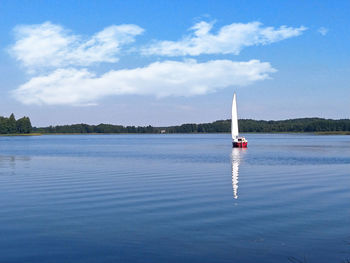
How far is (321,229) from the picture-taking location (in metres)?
15.5

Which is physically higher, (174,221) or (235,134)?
(235,134)

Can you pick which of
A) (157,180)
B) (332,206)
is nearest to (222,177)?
(157,180)

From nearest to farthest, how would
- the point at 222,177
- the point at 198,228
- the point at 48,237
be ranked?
the point at 48,237, the point at 198,228, the point at 222,177

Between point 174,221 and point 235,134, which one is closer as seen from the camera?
point 174,221

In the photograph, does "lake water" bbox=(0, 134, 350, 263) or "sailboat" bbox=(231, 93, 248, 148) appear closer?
"lake water" bbox=(0, 134, 350, 263)

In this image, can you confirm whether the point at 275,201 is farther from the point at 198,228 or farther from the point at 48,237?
the point at 48,237

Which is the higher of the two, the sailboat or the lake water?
the sailboat

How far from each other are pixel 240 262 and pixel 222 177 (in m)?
22.5

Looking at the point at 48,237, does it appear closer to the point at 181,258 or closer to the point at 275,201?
the point at 181,258

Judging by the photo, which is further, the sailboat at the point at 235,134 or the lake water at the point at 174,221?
the sailboat at the point at 235,134

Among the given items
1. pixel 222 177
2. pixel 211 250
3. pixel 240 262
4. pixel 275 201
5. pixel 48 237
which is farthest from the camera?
pixel 222 177

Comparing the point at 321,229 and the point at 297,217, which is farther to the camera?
the point at 297,217

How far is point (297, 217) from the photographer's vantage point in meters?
17.7

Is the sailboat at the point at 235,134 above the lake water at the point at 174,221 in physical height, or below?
above
